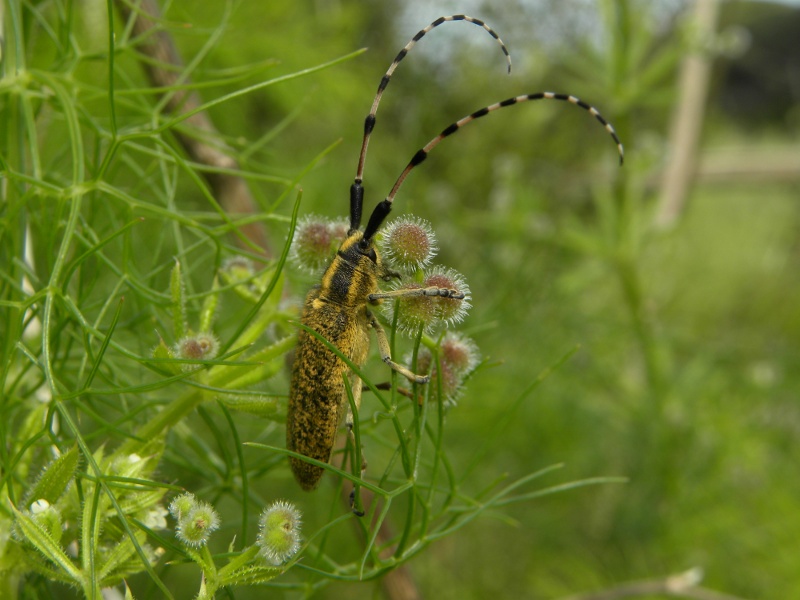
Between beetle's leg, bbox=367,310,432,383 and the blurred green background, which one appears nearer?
beetle's leg, bbox=367,310,432,383

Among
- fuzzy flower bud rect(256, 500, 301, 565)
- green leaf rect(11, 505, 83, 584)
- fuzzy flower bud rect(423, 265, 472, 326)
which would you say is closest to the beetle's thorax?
fuzzy flower bud rect(423, 265, 472, 326)

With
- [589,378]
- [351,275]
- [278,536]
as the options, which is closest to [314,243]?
[351,275]

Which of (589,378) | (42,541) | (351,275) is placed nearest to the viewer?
(42,541)

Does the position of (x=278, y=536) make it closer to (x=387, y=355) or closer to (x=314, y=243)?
(x=387, y=355)

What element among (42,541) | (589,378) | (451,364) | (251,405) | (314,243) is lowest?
(42,541)

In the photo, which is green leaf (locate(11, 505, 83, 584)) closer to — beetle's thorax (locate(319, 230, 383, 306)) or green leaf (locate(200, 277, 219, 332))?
green leaf (locate(200, 277, 219, 332))

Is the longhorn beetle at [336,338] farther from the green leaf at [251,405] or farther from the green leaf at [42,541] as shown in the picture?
the green leaf at [42,541]

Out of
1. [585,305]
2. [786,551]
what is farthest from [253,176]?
[585,305]

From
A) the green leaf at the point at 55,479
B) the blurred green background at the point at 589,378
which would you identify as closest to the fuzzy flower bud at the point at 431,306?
the green leaf at the point at 55,479

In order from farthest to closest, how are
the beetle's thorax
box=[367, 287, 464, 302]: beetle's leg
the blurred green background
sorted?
the blurred green background
the beetle's thorax
box=[367, 287, 464, 302]: beetle's leg
